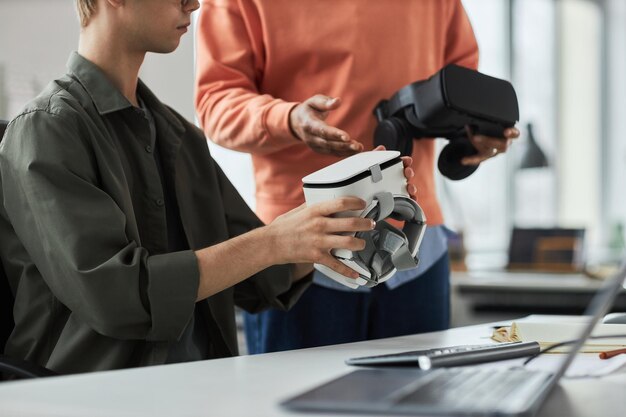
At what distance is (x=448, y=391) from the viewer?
900 mm

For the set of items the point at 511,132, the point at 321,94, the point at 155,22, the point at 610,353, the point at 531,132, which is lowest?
the point at 531,132

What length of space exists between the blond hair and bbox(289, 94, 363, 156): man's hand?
1.41ft

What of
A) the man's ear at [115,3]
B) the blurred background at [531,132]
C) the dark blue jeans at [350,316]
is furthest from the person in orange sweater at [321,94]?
the blurred background at [531,132]

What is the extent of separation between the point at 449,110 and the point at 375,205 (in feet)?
1.68

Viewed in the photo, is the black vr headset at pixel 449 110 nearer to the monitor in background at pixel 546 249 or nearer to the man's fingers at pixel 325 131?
the man's fingers at pixel 325 131

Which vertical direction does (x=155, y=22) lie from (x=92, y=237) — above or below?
above

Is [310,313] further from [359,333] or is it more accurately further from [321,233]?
[321,233]

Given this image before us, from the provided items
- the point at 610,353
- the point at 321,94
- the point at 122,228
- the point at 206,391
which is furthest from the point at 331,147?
the point at 206,391

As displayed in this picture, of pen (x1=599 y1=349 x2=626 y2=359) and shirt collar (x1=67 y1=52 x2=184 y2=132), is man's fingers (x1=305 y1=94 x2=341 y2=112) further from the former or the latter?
pen (x1=599 y1=349 x2=626 y2=359)

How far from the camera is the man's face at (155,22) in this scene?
163 cm

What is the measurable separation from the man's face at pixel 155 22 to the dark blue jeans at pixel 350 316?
1.98 ft

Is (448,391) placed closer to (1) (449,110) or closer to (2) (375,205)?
(2) (375,205)

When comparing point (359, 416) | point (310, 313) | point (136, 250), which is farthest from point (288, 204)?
point (359, 416)

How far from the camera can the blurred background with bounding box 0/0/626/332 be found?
11.8 ft
